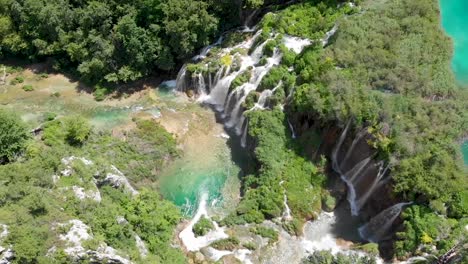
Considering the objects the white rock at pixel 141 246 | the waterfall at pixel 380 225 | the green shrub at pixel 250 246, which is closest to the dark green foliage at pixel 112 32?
the white rock at pixel 141 246

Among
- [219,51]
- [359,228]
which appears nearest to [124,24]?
[219,51]

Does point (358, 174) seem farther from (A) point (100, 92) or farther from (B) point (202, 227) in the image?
(A) point (100, 92)

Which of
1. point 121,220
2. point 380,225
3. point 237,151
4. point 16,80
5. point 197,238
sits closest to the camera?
point 121,220

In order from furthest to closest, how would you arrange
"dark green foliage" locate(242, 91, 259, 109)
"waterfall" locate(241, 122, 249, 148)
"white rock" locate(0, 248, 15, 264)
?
"dark green foliage" locate(242, 91, 259, 109) < "waterfall" locate(241, 122, 249, 148) < "white rock" locate(0, 248, 15, 264)

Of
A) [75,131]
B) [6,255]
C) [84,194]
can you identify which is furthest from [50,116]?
[6,255]

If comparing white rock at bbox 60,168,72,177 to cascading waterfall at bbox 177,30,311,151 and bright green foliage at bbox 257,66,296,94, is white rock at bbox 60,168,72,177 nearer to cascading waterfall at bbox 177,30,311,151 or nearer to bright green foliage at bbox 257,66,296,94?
cascading waterfall at bbox 177,30,311,151

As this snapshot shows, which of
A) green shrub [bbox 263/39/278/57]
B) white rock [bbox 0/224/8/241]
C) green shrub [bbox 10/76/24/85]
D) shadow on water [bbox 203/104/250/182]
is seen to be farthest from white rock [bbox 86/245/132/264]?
green shrub [bbox 10/76/24/85]

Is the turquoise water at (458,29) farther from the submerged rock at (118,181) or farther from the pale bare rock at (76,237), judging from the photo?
the pale bare rock at (76,237)
